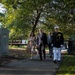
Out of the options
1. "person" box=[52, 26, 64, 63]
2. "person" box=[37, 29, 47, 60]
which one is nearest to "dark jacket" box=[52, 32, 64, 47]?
"person" box=[52, 26, 64, 63]

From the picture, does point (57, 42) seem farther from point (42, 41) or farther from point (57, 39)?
point (42, 41)

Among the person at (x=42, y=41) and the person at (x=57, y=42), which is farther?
the person at (x=42, y=41)

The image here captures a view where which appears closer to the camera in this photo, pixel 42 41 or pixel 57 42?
pixel 57 42

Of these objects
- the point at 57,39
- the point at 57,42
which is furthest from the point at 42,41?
the point at 57,42

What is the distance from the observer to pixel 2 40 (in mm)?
22203

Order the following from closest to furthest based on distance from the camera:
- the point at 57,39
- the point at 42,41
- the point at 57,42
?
the point at 57,42, the point at 57,39, the point at 42,41

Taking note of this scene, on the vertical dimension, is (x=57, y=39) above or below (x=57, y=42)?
above

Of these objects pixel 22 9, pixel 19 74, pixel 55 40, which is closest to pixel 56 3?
pixel 22 9

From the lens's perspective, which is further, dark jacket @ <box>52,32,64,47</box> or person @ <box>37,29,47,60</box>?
person @ <box>37,29,47,60</box>

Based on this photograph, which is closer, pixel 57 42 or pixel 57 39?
pixel 57 42

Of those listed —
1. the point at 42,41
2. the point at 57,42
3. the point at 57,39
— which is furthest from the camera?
the point at 42,41

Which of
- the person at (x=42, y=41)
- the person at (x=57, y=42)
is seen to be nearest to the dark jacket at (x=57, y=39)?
the person at (x=57, y=42)

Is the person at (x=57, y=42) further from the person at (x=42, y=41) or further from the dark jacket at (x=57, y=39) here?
the person at (x=42, y=41)

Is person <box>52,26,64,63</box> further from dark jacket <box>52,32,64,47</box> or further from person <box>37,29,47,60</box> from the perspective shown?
person <box>37,29,47,60</box>
